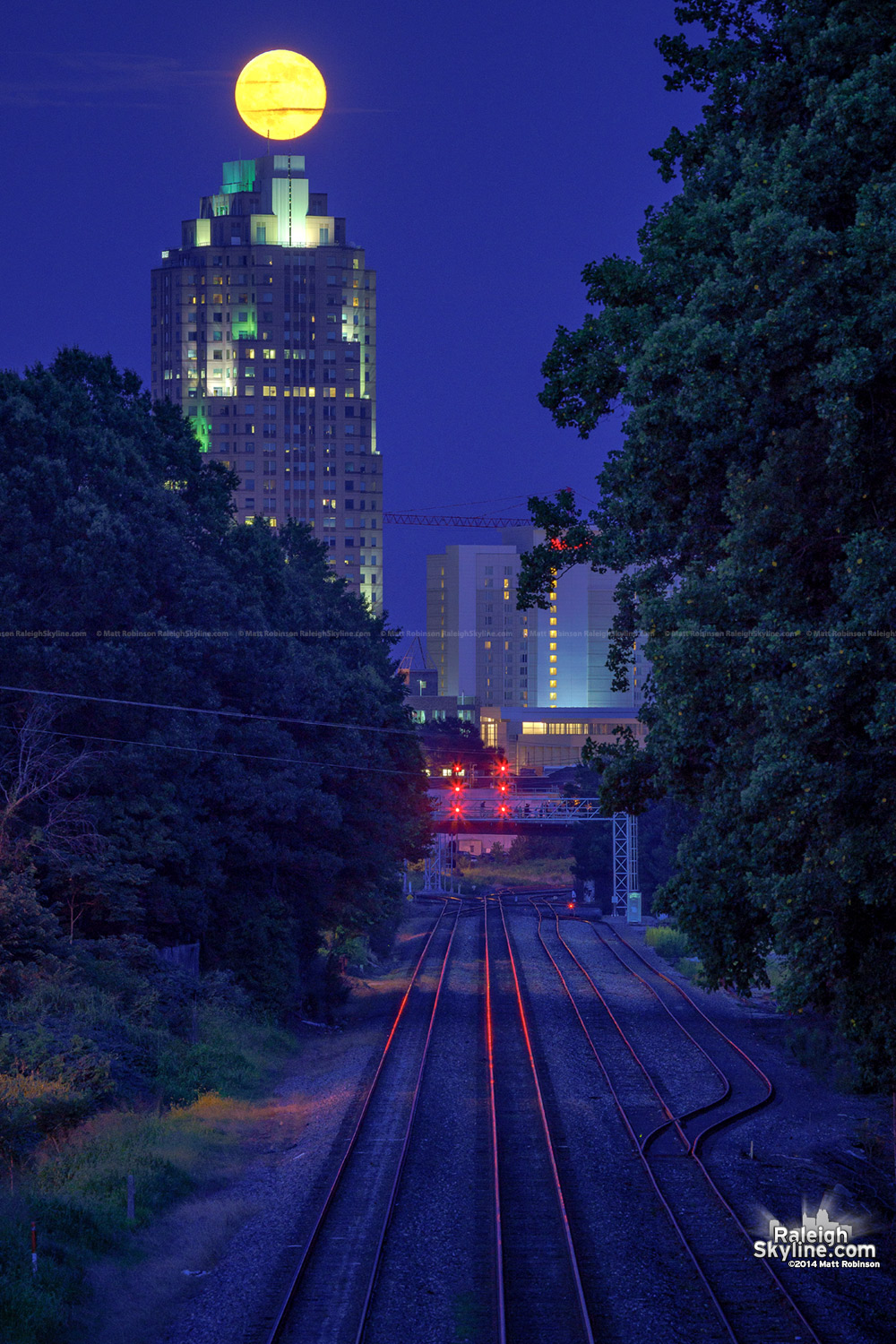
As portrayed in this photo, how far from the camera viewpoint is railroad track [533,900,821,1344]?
14.2 meters

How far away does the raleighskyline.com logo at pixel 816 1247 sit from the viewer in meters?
15.5

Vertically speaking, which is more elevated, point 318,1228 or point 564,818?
point 564,818

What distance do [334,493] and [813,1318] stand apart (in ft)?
479

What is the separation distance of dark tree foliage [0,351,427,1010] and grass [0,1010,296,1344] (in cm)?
451

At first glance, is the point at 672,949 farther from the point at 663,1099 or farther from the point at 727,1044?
the point at 663,1099

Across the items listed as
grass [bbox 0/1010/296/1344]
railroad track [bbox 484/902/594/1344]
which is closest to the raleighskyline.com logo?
railroad track [bbox 484/902/594/1344]

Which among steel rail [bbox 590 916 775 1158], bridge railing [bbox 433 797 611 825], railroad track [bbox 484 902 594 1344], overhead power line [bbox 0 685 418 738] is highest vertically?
overhead power line [bbox 0 685 418 738]

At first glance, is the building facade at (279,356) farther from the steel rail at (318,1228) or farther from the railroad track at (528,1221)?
the railroad track at (528,1221)

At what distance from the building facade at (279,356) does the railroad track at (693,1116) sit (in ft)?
377

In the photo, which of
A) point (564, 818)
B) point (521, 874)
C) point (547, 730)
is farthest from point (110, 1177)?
point (547, 730)

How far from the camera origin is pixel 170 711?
3234 cm

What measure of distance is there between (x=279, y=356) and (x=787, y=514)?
146 metres

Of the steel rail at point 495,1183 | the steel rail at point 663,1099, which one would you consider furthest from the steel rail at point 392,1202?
the steel rail at point 663,1099

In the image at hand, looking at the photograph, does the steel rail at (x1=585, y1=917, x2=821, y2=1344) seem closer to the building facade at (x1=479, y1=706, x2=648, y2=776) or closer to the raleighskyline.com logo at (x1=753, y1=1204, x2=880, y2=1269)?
the raleighskyline.com logo at (x1=753, y1=1204, x2=880, y2=1269)
